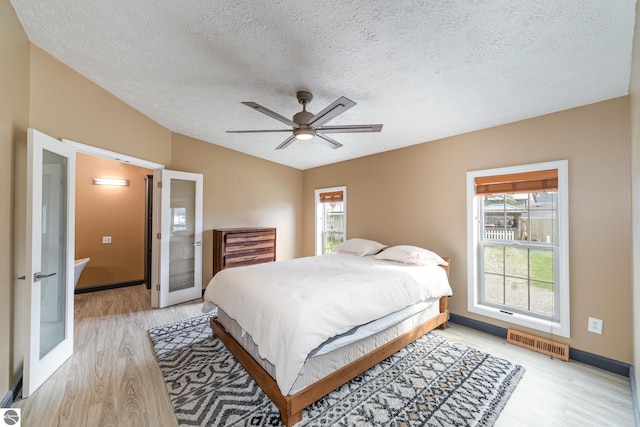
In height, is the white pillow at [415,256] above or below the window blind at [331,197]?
below

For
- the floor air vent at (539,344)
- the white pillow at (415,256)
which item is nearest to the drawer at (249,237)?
the white pillow at (415,256)

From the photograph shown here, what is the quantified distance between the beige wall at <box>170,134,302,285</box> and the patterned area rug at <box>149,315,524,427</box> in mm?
2352

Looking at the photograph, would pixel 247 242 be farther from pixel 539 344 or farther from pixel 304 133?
pixel 539 344

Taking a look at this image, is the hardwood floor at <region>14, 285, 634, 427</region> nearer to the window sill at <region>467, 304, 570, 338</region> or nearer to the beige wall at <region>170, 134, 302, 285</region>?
the window sill at <region>467, 304, 570, 338</region>

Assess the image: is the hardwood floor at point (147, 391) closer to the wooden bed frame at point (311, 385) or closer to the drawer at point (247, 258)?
the wooden bed frame at point (311, 385)

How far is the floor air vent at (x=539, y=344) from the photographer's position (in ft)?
8.01

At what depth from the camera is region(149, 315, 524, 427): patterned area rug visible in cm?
170

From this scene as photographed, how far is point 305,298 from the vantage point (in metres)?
1.86

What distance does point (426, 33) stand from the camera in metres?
1.63

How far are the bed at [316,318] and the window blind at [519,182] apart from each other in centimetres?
116

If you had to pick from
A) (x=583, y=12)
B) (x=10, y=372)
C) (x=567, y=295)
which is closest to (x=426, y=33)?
(x=583, y=12)

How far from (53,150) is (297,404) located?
112 inches

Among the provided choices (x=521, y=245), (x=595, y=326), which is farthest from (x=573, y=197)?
(x=595, y=326)

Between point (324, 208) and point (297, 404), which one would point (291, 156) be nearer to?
point (324, 208)
